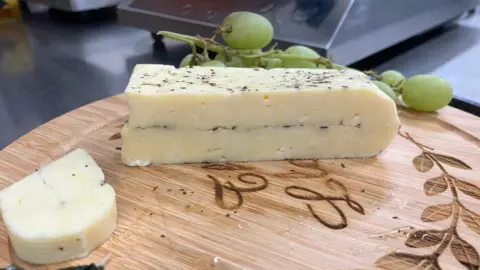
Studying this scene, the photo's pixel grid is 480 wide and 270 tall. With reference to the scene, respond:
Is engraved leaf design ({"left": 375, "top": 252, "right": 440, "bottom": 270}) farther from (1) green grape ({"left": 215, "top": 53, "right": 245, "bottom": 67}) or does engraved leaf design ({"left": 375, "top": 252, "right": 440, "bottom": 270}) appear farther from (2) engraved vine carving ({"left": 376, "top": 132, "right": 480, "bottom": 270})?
(1) green grape ({"left": 215, "top": 53, "right": 245, "bottom": 67})

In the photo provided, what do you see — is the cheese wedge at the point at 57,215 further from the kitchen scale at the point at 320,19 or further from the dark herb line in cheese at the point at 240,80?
the kitchen scale at the point at 320,19

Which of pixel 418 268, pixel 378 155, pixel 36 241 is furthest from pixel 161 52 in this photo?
pixel 418 268

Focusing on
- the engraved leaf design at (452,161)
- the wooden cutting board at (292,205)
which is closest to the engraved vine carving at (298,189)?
the wooden cutting board at (292,205)

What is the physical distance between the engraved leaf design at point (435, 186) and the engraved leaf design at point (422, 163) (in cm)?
3

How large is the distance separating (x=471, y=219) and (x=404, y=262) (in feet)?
0.58

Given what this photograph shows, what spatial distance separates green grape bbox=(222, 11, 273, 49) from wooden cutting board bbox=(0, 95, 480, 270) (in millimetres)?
272

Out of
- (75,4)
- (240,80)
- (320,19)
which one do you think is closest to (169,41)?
(75,4)

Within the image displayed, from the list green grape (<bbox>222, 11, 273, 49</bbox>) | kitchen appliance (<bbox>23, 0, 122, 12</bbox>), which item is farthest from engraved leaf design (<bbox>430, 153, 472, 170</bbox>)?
kitchen appliance (<bbox>23, 0, 122, 12</bbox>)

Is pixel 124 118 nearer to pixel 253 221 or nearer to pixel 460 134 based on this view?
pixel 253 221

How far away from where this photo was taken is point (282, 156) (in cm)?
94

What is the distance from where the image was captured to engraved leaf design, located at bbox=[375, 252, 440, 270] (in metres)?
0.67

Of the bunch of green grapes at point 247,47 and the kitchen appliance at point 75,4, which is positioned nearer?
the bunch of green grapes at point 247,47

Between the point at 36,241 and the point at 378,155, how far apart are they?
2.13 ft

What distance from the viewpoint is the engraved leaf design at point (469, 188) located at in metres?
0.83
